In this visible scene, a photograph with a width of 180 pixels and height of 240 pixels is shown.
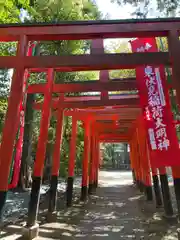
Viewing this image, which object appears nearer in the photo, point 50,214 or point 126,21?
point 126,21

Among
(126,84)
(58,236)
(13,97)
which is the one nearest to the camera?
(13,97)

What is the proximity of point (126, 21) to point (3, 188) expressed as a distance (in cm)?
359

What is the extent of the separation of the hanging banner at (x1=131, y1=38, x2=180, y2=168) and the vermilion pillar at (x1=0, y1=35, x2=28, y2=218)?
2332 millimetres

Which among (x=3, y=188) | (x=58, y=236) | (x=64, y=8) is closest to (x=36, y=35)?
(x=3, y=188)

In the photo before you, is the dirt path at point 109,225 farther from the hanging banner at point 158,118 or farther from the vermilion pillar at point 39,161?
the hanging banner at point 158,118

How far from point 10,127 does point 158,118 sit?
2742 mm

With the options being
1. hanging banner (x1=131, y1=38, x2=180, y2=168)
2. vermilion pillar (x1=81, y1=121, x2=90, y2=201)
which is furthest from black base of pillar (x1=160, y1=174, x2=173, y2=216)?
vermilion pillar (x1=81, y1=121, x2=90, y2=201)

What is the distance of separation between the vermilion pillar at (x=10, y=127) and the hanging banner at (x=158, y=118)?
2332 mm

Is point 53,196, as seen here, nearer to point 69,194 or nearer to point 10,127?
point 69,194

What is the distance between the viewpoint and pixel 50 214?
6.48 meters

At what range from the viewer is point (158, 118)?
14.2 feet

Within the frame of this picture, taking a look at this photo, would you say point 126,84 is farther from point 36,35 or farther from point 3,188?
point 3,188

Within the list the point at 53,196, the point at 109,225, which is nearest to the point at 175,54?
the point at 109,225

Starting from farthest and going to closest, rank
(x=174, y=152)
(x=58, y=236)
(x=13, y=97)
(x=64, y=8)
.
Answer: (x=64, y=8) → (x=58, y=236) → (x=174, y=152) → (x=13, y=97)
